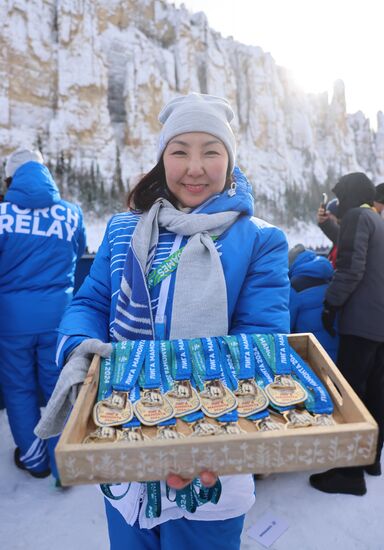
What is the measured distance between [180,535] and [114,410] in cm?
42

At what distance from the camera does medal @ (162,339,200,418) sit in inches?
25.7

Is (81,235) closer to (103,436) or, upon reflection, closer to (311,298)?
(311,298)

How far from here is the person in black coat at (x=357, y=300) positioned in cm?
162

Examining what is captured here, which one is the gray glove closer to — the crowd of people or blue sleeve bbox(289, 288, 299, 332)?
the crowd of people

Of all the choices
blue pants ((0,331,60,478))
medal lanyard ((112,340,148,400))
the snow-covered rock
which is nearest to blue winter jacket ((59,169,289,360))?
medal lanyard ((112,340,148,400))

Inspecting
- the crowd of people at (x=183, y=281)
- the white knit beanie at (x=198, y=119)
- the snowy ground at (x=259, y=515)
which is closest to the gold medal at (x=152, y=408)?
the crowd of people at (x=183, y=281)

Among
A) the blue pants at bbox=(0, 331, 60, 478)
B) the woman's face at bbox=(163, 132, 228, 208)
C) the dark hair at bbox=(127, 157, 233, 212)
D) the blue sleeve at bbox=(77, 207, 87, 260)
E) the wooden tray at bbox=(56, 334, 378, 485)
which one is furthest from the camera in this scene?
the blue sleeve at bbox=(77, 207, 87, 260)

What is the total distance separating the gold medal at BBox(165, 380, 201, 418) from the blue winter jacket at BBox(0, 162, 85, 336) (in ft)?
4.52

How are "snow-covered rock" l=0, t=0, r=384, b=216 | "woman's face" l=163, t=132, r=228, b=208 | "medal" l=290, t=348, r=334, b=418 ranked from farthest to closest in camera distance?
"snow-covered rock" l=0, t=0, r=384, b=216
"woman's face" l=163, t=132, r=228, b=208
"medal" l=290, t=348, r=334, b=418

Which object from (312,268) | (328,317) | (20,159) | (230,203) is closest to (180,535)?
(230,203)

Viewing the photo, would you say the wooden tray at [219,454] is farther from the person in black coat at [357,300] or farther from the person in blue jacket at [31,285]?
the person in blue jacket at [31,285]

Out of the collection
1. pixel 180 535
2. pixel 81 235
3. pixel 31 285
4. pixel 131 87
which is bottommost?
pixel 180 535

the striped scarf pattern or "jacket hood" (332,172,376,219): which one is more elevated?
"jacket hood" (332,172,376,219)

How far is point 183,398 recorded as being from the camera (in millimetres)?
677
